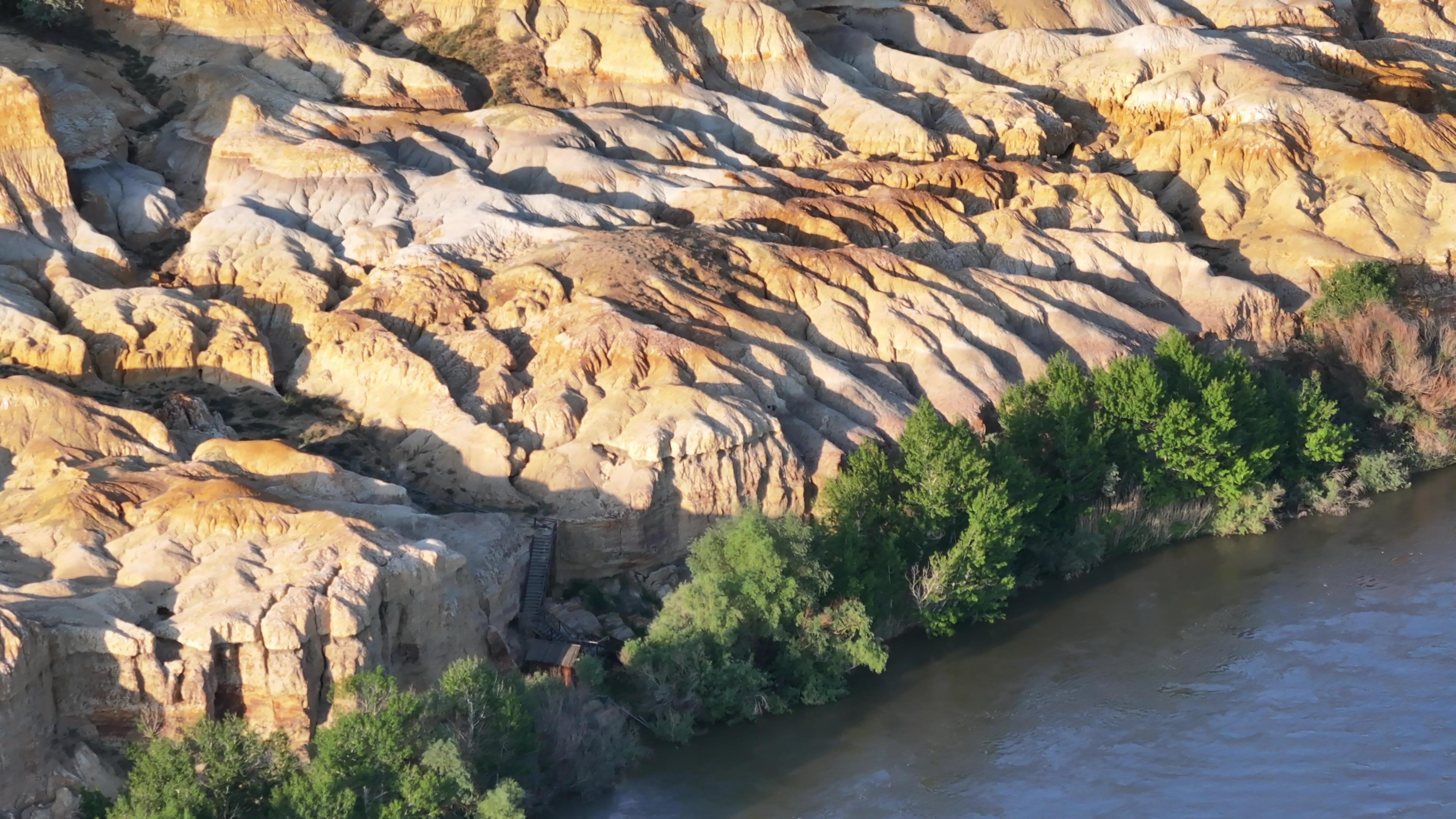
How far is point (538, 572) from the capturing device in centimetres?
A: 4297

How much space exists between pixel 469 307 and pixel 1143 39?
35.4 m

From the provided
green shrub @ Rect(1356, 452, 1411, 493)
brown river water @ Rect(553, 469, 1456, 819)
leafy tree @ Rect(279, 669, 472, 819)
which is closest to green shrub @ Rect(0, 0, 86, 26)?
leafy tree @ Rect(279, 669, 472, 819)

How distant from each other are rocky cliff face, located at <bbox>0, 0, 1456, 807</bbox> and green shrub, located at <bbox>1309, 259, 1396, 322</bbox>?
1.17 m

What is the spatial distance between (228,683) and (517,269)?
1799 cm

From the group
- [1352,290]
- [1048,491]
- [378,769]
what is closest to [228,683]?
[378,769]

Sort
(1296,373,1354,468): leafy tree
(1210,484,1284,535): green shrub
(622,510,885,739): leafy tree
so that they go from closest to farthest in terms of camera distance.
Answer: (622,510,885,739): leafy tree, (1210,484,1284,535): green shrub, (1296,373,1354,468): leafy tree

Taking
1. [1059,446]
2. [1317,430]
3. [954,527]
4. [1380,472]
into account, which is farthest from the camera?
[1380,472]

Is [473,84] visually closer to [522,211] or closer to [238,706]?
[522,211]

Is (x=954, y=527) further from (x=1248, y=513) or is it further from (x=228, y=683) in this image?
(x=228, y=683)

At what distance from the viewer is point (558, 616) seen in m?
42.9

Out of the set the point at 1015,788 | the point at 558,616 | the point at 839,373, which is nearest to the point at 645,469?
the point at 558,616

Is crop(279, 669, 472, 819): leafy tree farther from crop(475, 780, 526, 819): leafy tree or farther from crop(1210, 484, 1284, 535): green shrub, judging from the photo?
crop(1210, 484, 1284, 535): green shrub

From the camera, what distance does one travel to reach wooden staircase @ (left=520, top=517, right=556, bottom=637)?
4212 centimetres

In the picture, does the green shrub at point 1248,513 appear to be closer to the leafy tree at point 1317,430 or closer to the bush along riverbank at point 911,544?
the bush along riverbank at point 911,544
